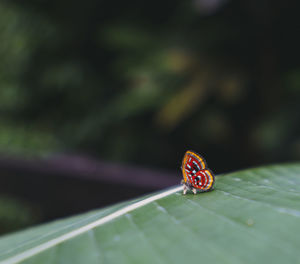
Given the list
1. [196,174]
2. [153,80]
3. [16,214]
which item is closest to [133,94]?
[153,80]

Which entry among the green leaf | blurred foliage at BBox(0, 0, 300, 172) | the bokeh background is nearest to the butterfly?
the green leaf

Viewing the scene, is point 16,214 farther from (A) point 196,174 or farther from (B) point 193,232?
(B) point 193,232

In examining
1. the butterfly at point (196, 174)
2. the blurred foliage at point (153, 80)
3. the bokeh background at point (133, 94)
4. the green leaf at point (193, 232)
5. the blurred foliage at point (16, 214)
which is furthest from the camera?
the blurred foliage at point (153, 80)

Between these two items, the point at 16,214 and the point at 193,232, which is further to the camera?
the point at 16,214

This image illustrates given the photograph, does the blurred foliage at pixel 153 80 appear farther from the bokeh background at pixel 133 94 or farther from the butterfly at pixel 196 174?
the butterfly at pixel 196 174

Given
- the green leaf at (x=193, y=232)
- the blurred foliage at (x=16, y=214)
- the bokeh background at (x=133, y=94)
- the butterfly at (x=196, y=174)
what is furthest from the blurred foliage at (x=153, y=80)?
the green leaf at (x=193, y=232)

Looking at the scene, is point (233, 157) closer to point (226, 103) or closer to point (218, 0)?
point (226, 103)

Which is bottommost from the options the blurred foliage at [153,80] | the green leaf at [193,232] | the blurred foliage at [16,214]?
the blurred foliage at [16,214]
